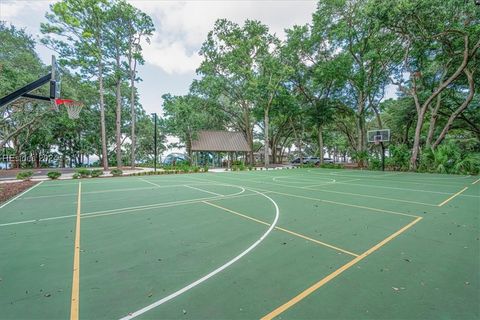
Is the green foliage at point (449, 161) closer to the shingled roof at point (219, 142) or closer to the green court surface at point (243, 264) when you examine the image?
the green court surface at point (243, 264)

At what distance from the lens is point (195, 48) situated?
1090 inches

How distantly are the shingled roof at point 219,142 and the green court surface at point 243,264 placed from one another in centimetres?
2134

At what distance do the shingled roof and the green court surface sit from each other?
21339 mm

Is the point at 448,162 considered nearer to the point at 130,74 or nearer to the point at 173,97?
the point at 173,97

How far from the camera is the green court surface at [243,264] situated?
87.8 inches

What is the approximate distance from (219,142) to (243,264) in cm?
2602

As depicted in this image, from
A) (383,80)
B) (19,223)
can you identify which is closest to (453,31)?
(383,80)

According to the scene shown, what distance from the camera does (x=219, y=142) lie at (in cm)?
A: 2872

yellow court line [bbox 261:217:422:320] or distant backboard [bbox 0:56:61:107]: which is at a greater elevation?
distant backboard [bbox 0:56:61:107]


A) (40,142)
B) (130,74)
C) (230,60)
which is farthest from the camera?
(40,142)

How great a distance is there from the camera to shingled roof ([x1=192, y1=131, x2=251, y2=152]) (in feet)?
89.4

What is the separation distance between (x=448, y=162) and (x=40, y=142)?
4344 cm

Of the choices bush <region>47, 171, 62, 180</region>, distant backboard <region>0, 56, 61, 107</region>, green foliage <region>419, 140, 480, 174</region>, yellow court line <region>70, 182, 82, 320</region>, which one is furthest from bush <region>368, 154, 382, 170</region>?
bush <region>47, 171, 62, 180</region>

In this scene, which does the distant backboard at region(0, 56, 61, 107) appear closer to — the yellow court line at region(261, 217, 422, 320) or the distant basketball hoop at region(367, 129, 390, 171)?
the yellow court line at region(261, 217, 422, 320)
